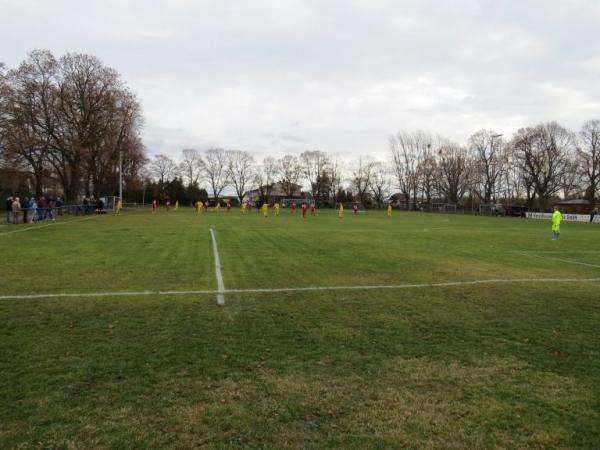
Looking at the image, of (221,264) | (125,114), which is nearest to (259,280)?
(221,264)

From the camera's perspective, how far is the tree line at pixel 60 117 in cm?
3838

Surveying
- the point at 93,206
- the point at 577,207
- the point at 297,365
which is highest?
the point at 93,206

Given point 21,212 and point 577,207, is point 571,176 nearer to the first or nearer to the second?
point 577,207

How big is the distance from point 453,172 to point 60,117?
78.2m

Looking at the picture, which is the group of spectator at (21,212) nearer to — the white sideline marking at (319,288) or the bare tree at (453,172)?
the white sideline marking at (319,288)

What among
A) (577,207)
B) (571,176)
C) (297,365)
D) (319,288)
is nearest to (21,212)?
(319,288)

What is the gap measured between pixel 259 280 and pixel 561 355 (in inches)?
242

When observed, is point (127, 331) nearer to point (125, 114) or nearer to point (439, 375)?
point (439, 375)

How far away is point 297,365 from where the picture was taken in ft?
16.2

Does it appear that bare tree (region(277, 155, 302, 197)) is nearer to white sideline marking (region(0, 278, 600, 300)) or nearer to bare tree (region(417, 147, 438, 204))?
bare tree (region(417, 147, 438, 204))

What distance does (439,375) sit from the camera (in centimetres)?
475

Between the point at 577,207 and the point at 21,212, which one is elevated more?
the point at 577,207

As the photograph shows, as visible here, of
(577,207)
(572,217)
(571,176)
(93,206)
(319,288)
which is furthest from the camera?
(571,176)

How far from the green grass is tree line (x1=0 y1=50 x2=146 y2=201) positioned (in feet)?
113
